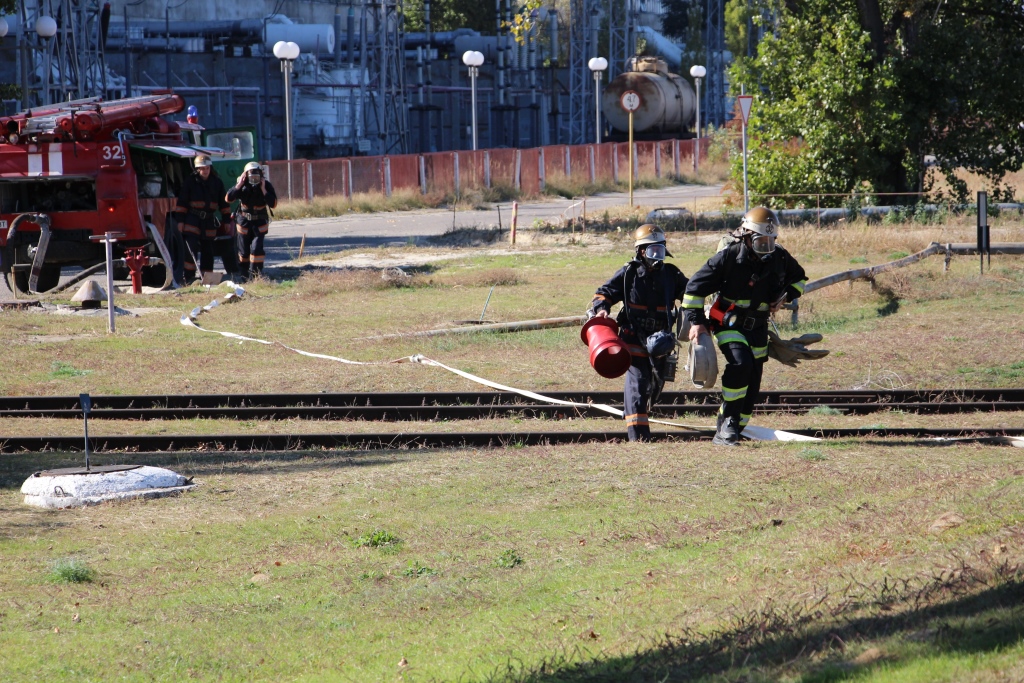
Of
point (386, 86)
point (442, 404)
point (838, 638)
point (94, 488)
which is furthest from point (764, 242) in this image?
point (386, 86)

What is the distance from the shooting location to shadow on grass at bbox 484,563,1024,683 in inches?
154

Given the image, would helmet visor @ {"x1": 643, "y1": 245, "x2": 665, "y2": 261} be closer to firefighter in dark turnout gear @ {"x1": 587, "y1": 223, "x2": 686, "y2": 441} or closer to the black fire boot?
firefighter in dark turnout gear @ {"x1": 587, "y1": 223, "x2": 686, "y2": 441}

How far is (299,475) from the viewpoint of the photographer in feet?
26.6

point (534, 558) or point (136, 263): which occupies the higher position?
point (136, 263)

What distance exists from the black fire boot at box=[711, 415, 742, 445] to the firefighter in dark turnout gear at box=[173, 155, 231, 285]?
10.8 metres

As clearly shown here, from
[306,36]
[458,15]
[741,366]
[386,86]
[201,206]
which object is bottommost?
[741,366]

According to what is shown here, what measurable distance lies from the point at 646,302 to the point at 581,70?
47.6 m

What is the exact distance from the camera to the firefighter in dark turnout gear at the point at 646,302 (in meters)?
8.52

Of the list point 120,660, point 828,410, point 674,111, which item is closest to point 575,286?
point 828,410

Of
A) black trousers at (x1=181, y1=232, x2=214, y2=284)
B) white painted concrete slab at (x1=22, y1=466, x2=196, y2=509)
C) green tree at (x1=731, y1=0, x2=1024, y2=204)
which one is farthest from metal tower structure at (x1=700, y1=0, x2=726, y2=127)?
white painted concrete slab at (x1=22, y1=466, x2=196, y2=509)

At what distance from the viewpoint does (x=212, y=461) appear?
860 cm

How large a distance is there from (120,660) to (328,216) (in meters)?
28.9

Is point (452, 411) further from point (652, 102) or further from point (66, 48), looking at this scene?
point (652, 102)

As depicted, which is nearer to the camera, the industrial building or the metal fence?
the metal fence
